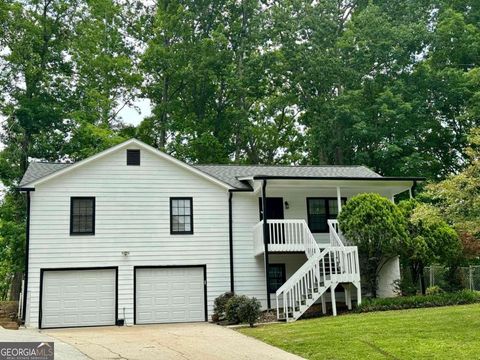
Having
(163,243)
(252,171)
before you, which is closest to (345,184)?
(252,171)

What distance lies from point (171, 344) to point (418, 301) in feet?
26.9

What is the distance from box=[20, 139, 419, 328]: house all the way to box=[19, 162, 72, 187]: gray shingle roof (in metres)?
0.06

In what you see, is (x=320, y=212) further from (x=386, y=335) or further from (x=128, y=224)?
(x=386, y=335)

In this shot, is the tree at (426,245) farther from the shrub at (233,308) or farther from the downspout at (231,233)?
the downspout at (231,233)

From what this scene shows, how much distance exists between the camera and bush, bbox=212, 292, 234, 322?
56.2ft

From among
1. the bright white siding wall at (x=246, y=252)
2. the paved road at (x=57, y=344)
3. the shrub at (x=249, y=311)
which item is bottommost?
the paved road at (x=57, y=344)

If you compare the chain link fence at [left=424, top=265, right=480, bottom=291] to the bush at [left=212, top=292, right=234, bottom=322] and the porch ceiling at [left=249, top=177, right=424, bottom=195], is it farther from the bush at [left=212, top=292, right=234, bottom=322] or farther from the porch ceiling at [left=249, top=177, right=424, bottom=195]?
the bush at [left=212, top=292, right=234, bottom=322]

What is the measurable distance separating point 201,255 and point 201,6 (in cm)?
2257

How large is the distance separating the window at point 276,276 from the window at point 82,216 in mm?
6407

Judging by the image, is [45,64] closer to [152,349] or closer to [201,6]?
[201,6]

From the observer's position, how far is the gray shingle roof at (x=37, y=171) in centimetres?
1770

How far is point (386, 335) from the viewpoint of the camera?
37.2 feet

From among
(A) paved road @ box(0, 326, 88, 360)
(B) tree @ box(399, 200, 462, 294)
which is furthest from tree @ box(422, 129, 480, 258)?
(A) paved road @ box(0, 326, 88, 360)

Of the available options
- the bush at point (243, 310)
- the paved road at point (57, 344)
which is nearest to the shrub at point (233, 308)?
the bush at point (243, 310)
